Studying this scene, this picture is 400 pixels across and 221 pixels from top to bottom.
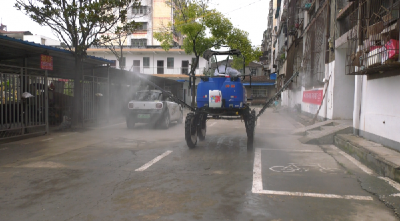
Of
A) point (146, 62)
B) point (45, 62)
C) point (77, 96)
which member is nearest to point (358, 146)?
point (45, 62)

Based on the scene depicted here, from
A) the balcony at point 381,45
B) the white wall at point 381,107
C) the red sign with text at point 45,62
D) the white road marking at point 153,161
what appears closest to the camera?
the white road marking at point 153,161

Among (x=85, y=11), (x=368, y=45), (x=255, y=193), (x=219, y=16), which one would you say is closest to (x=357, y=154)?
(x=368, y=45)

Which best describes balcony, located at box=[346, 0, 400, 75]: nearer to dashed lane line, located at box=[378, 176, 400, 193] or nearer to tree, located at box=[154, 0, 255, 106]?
dashed lane line, located at box=[378, 176, 400, 193]

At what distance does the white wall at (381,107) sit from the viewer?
24.9 feet

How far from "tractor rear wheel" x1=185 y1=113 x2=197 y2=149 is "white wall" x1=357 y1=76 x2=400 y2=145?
4.97m

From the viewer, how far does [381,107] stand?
8461 mm

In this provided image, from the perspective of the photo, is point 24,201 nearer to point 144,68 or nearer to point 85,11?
point 85,11

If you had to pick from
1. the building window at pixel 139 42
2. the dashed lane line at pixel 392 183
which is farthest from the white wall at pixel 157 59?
the dashed lane line at pixel 392 183

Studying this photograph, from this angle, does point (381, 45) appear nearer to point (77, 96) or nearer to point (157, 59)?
point (77, 96)

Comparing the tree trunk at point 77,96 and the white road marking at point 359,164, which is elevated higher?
the tree trunk at point 77,96

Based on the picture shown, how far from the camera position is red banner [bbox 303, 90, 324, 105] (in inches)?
606

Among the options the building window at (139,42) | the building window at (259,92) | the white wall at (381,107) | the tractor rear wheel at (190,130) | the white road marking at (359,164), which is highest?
the building window at (139,42)

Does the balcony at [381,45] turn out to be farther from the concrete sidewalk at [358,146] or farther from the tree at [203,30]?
the tree at [203,30]

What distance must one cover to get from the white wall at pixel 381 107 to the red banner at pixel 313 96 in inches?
210
